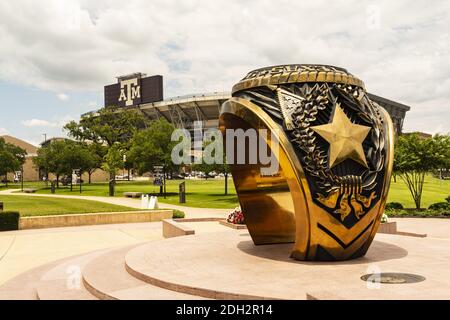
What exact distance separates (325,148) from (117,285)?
459 cm

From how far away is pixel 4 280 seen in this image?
10.3 meters

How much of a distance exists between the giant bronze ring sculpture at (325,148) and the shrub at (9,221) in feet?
49.4

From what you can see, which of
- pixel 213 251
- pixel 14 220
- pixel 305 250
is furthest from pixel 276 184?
pixel 14 220

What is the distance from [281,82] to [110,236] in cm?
1162

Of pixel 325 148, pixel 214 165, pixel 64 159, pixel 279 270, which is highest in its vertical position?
pixel 64 159

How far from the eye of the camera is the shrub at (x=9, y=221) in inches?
803

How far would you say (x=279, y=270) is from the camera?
8.38 m

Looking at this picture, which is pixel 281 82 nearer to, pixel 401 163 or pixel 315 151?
pixel 315 151

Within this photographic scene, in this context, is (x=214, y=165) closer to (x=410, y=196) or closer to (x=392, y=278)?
(x=410, y=196)

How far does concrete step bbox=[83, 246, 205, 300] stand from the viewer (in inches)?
289

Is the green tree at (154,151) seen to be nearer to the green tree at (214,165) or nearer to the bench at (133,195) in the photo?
the bench at (133,195)

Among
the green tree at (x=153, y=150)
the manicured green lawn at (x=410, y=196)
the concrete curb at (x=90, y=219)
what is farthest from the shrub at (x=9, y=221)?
the manicured green lawn at (x=410, y=196)

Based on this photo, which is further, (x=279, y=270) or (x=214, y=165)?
(x=214, y=165)

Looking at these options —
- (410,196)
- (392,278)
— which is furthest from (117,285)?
(410,196)
